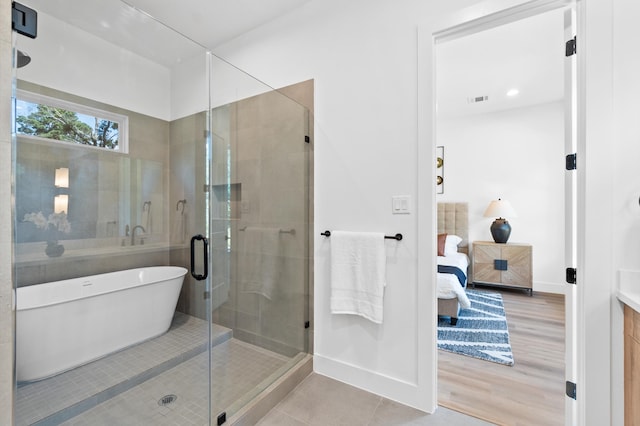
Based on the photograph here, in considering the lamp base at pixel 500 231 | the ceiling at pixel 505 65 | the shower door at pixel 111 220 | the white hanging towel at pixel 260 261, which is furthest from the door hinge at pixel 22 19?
the lamp base at pixel 500 231

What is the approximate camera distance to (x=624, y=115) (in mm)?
1287

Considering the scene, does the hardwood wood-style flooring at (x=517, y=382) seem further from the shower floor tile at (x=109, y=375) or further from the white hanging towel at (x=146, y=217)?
the white hanging towel at (x=146, y=217)

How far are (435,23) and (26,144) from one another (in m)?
2.19

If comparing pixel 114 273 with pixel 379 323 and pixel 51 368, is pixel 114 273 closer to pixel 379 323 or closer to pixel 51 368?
pixel 51 368

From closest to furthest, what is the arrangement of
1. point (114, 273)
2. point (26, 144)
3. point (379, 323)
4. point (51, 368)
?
1. point (26, 144)
2. point (51, 368)
3. point (379, 323)
4. point (114, 273)

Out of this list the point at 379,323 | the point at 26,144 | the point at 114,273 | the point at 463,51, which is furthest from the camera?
the point at 463,51

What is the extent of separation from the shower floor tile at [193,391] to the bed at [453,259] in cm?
184

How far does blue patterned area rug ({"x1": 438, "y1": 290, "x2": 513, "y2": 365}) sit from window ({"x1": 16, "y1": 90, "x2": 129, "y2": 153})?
9.90 feet

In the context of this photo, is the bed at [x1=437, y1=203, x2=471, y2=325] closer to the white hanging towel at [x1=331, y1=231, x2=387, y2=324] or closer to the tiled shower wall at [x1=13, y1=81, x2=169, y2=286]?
the white hanging towel at [x1=331, y1=231, x2=387, y2=324]

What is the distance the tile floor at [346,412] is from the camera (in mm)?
1594

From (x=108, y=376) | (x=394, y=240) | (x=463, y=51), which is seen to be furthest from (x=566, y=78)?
(x=108, y=376)

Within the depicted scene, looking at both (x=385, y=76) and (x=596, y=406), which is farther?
(x=385, y=76)

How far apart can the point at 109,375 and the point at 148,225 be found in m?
0.92

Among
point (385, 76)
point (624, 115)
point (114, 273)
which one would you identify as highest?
point (385, 76)
